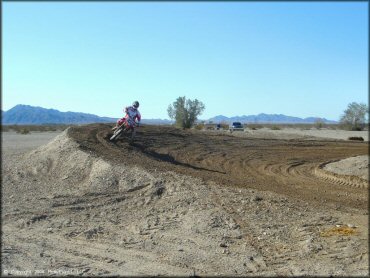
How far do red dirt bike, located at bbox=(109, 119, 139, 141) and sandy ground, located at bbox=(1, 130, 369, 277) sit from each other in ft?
14.0

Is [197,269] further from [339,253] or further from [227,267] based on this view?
[339,253]

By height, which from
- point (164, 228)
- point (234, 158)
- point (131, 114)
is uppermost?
point (131, 114)

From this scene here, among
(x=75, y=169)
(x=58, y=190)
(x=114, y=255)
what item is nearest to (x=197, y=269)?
(x=114, y=255)

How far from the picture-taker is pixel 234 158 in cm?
1875

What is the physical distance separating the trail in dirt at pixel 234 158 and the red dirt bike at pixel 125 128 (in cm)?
30

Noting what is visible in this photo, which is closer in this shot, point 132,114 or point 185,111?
point 132,114

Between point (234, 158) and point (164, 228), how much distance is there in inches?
398

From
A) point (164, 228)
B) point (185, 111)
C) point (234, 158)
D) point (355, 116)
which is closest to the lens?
point (164, 228)

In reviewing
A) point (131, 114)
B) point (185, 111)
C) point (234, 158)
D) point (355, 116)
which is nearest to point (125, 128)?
point (131, 114)

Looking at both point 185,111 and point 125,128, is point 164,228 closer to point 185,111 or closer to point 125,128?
point 125,128

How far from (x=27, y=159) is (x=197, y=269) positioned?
31.2 ft

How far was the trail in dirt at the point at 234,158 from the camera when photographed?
41.5 feet

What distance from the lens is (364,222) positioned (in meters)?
9.31

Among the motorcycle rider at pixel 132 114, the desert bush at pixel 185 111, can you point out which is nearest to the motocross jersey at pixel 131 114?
the motorcycle rider at pixel 132 114
